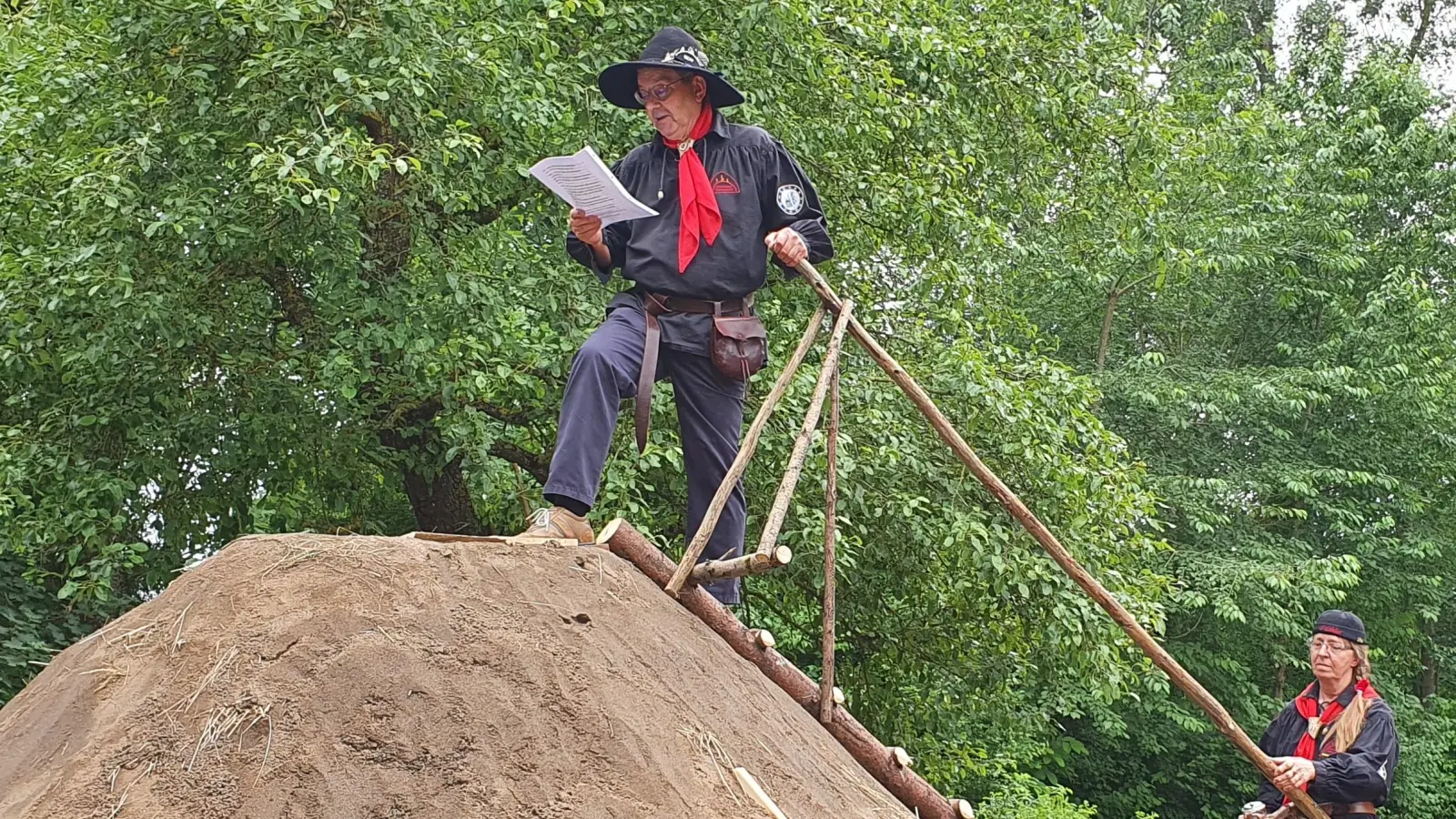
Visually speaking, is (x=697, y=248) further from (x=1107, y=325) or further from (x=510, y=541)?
(x=1107, y=325)

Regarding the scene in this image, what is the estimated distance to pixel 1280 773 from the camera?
17.7 feet

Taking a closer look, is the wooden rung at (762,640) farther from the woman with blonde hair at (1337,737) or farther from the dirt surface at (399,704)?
the woman with blonde hair at (1337,737)

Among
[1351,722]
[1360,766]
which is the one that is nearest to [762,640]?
[1360,766]

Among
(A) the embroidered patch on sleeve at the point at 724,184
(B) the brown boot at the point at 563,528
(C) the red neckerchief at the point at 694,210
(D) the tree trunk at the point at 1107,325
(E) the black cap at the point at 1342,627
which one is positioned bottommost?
(D) the tree trunk at the point at 1107,325

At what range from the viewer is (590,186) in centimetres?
430

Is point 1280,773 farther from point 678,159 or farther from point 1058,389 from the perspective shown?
point 1058,389

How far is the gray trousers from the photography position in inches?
167

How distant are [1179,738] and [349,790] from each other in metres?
15.5

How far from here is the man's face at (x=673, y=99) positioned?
4.74 m

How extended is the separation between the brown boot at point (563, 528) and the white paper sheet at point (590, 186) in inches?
35.7

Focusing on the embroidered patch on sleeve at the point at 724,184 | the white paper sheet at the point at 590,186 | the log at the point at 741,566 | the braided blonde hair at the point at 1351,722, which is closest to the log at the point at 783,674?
the log at the point at 741,566

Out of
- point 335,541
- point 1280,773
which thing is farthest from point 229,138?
point 1280,773

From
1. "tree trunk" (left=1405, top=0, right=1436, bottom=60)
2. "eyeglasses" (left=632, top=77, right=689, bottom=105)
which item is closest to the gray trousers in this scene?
"eyeglasses" (left=632, top=77, right=689, bottom=105)

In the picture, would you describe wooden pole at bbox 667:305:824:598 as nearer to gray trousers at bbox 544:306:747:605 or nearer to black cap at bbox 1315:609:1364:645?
gray trousers at bbox 544:306:747:605
